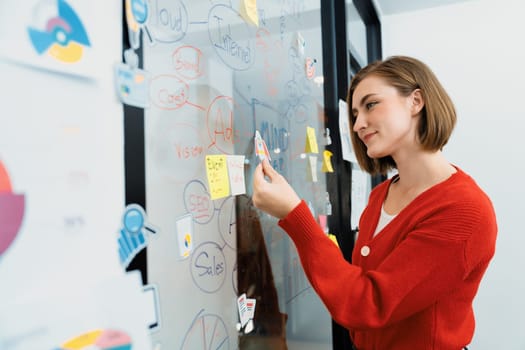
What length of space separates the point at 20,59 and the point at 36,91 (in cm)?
3

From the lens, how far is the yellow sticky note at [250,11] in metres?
0.85

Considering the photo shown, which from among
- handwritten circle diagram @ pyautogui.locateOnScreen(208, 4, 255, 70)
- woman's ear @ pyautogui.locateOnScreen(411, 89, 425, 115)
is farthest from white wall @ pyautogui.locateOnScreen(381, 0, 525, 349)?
handwritten circle diagram @ pyautogui.locateOnScreen(208, 4, 255, 70)

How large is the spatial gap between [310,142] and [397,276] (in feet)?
2.07

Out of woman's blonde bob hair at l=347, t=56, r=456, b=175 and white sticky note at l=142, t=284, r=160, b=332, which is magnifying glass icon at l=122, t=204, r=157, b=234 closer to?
white sticky note at l=142, t=284, r=160, b=332

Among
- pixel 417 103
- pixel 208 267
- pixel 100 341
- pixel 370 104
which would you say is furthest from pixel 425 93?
pixel 100 341

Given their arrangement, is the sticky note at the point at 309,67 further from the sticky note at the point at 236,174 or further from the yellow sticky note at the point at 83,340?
the yellow sticky note at the point at 83,340

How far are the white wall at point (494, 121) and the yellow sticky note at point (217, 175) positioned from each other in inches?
76.2

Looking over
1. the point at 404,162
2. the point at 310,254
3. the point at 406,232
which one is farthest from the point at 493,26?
the point at 310,254

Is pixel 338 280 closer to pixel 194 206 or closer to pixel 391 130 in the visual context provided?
pixel 194 206

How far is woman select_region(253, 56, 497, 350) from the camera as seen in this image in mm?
715

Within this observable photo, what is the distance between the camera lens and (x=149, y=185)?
21.6 inches

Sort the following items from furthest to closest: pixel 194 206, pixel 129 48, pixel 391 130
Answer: pixel 391 130 → pixel 194 206 → pixel 129 48

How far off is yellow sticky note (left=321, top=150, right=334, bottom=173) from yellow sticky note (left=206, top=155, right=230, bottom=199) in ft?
2.29

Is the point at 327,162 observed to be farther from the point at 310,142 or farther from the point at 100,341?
the point at 100,341
